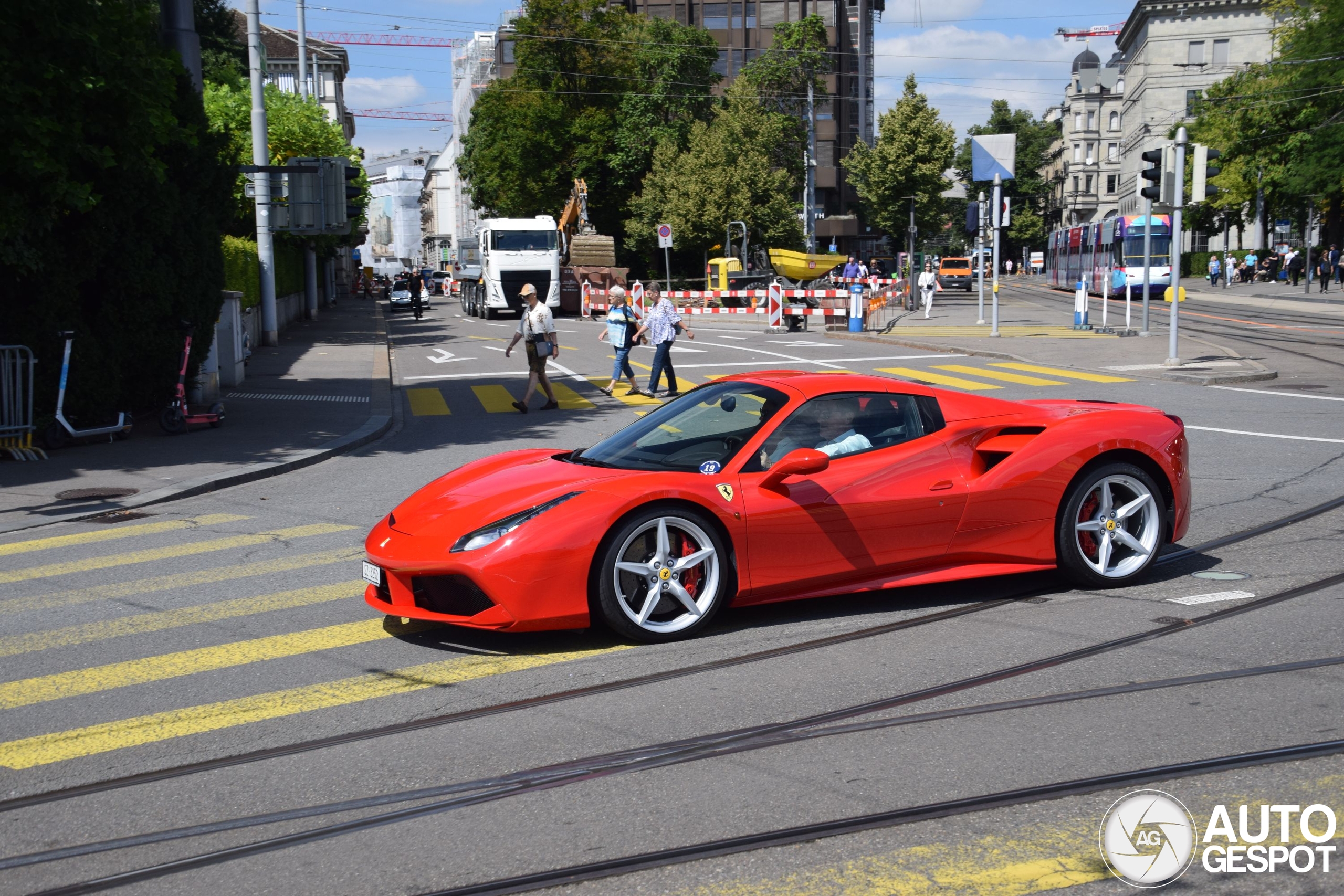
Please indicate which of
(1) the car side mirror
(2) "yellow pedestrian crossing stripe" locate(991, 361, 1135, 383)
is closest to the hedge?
(2) "yellow pedestrian crossing stripe" locate(991, 361, 1135, 383)

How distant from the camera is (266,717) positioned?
16.5ft

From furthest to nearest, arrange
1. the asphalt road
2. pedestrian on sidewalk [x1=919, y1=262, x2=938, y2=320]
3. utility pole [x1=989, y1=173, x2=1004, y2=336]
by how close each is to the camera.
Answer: pedestrian on sidewalk [x1=919, y1=262, x2=938, y2=320] < utility pole [x1=989, y1=173, x2=1004, y2=336] < the asphalt road

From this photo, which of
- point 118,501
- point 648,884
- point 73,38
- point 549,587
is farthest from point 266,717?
point 73,38

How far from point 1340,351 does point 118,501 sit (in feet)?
72.0

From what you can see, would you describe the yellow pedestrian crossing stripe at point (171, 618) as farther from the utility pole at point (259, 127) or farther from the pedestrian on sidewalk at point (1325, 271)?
the pedestrian on sidewalk at point (1325, 271)

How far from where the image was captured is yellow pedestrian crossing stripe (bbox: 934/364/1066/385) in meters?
18.5

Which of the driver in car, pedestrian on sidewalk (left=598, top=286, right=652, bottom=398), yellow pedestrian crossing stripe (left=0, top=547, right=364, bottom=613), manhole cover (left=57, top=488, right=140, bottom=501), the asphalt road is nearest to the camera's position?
the asphalt road

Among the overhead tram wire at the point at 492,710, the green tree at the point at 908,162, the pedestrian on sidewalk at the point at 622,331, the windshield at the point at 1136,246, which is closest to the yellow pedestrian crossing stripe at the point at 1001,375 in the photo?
the pedestrian on sidewalk at the point at 622,331

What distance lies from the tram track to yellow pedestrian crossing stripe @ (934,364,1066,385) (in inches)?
511

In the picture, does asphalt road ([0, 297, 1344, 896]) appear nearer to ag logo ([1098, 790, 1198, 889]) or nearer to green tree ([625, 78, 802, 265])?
ag logo ([1098, 790, 1198, 889])

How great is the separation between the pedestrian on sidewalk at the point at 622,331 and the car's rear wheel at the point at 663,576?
1294 cm

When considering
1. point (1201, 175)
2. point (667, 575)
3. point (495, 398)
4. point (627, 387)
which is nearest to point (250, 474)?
point (495, 398)

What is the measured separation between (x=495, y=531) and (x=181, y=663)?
1.61 metres

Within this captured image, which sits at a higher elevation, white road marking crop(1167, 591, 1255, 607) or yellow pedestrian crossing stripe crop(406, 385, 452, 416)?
white road marking crop(1167, 591, 1255, 607)
